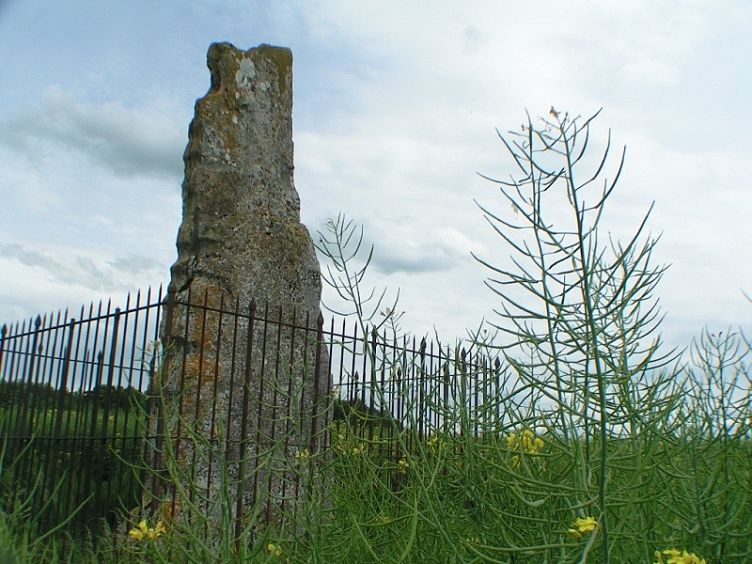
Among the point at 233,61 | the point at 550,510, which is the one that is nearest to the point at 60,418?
the point at 233,61

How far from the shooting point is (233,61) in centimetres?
628

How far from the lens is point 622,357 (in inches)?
63.1

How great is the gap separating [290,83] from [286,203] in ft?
4.02

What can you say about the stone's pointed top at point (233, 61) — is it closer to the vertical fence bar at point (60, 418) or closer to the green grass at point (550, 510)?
the vertical fence bar at point (60, 418)

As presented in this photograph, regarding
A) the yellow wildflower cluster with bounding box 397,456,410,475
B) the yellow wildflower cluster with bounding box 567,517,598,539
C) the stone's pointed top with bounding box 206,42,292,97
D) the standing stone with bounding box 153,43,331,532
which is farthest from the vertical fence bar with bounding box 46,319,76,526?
the yellow wildflower cluster with bounding box 567,517,598,539

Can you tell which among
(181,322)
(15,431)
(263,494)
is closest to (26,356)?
(15,431)

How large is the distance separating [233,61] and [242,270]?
1.88 metres

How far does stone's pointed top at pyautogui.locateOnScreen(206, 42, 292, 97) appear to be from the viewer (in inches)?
245

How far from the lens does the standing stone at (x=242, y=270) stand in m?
5.18

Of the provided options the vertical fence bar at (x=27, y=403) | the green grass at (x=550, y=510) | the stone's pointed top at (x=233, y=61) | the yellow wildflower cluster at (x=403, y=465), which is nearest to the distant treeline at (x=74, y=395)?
the vertical fence bar at (x=27, y=403)

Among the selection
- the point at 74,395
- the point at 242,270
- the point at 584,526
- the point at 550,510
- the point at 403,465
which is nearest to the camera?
the point at 584,526

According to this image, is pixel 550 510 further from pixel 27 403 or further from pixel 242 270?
pixel 27 403

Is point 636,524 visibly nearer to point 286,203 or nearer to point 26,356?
point 286,203

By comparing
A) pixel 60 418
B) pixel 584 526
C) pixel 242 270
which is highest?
pixel 242 270
